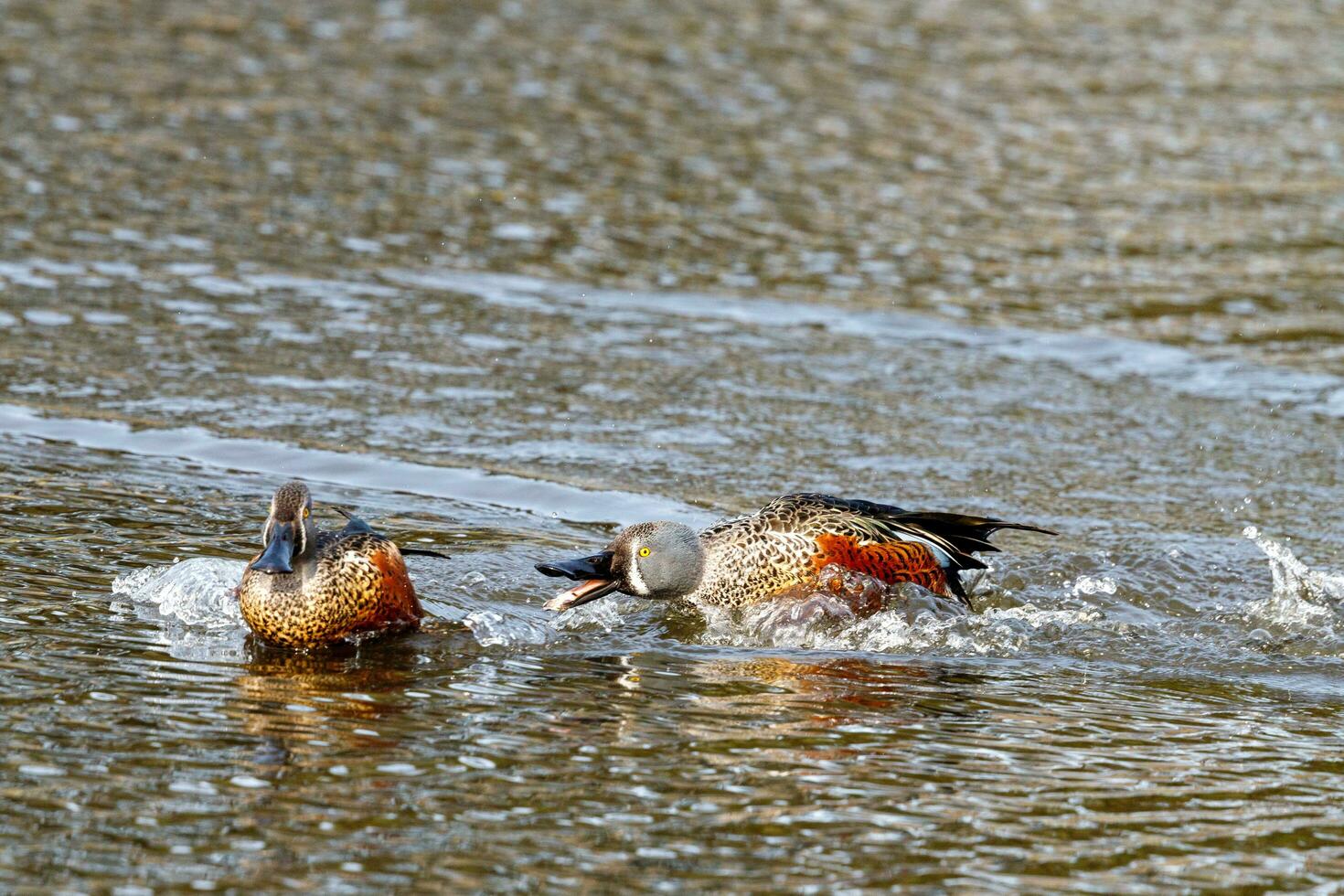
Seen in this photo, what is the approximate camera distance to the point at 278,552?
22.9 feet

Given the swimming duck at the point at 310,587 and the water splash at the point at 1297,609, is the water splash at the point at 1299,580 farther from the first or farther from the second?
the swimming duck at the point at 310,587

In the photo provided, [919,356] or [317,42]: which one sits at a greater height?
[317,42]

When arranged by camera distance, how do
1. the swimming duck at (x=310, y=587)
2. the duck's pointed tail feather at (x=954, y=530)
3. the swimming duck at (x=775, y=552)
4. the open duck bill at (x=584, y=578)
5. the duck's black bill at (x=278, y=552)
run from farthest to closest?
1. the duck's pointed tail feather at (x=954, y=530)
2. the swimming duck at (x=775, y=552)
3. the open duck bill at (x=584, y=578)
4. the swimming duck at (x=310, y=587)
5. the duck's black bill at (x=278, y=552)

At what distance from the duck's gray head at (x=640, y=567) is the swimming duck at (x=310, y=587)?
0.78 meters

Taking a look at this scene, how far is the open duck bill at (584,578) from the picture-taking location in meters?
7.69

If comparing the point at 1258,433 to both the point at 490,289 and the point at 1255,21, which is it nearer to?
the point at 490,289

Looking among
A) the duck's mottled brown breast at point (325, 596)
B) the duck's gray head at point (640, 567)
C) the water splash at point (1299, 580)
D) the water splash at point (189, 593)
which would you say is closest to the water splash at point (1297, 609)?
the water splash at point (1299, 580)

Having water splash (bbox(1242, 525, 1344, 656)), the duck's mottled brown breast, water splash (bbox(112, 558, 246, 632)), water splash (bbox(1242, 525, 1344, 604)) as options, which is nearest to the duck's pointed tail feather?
water splash (bbox(1242, 525, 1344, 656))

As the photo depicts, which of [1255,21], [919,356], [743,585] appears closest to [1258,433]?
[919,356]

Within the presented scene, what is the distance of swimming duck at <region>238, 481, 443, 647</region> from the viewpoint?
712cm

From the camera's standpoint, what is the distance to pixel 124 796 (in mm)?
5492

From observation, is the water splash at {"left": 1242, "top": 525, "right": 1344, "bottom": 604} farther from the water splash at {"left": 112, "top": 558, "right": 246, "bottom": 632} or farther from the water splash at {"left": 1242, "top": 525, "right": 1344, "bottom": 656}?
the water splash at {"left": 112, "top": 558, "right": 246, "bottom": 632}

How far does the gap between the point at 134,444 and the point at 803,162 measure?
26.2ft

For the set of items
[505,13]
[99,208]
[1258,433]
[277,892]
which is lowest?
[277,892]
